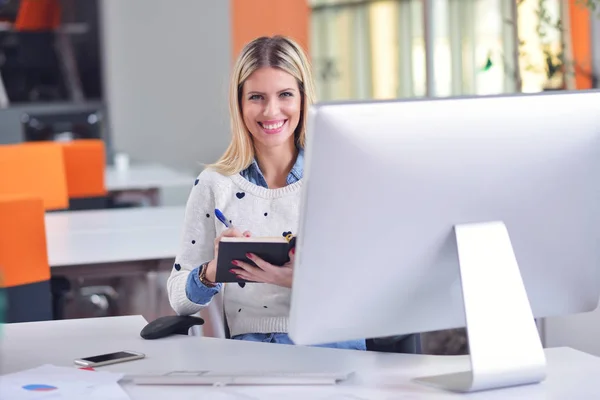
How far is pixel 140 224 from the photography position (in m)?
3.98

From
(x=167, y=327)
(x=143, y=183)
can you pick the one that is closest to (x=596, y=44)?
(x=143, y=183)

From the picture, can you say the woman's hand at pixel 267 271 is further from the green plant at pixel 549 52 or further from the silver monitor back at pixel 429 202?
the green plant at pixel 549 52

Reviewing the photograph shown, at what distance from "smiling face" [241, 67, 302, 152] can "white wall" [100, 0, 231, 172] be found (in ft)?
18.3

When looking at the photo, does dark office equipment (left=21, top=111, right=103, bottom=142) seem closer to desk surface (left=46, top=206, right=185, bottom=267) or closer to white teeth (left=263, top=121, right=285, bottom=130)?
desk surface (left=46, top=206, right=185, bottom=267)

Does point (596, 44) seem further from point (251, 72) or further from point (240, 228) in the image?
point (240, 228)

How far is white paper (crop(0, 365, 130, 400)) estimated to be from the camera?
5.14ft

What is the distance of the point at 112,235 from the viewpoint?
12.1 ft

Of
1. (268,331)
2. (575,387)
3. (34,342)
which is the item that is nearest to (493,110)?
(575,387)

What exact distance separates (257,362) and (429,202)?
1.63 feet

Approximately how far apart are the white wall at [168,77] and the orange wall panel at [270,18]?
0.58ft

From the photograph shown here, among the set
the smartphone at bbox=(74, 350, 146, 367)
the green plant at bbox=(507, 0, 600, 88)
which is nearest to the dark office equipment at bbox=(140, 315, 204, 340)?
the smartphone at bbox=(74, 350, 146, 367)

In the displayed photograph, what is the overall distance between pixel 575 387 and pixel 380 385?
0.33 metres

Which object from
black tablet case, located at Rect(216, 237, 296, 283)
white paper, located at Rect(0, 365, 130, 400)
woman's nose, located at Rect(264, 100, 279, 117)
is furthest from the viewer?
woman's nose, located at Rect(264, 100, 279, 117)

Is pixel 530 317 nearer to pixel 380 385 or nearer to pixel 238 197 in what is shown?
pixel 380 385
